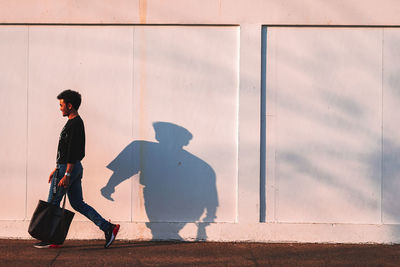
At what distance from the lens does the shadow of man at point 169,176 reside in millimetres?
6891

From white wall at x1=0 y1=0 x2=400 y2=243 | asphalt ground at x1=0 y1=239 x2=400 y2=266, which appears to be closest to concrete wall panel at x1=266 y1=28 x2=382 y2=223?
white wall at x1=0 y1=0 x2=400 y2=243

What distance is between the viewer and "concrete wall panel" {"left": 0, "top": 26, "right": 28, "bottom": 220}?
6953 millimetres

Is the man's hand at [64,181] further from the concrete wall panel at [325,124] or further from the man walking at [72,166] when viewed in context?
the concrete wall panel at [325,124]

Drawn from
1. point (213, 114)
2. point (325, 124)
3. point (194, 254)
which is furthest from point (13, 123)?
point (325, 124)

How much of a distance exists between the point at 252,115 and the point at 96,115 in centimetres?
203

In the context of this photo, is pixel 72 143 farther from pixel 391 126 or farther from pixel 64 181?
pixel 391 126

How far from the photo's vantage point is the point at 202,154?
6891mm

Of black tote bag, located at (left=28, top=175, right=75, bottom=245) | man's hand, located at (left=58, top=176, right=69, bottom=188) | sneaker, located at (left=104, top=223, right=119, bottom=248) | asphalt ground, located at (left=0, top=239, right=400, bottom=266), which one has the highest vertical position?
man's hand, located at (left=58, top=176, right=69, bottom=188)

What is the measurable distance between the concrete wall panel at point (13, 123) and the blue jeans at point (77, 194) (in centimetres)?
94

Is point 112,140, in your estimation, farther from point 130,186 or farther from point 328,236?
point 328,236

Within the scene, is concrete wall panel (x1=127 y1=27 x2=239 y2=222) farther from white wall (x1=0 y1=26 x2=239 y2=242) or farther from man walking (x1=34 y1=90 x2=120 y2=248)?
man walking (x1=34 y1=90 x2=120 y2=248)

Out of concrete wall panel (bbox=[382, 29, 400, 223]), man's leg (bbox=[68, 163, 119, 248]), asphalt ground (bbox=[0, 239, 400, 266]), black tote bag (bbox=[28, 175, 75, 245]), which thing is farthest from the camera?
concrete wall panel (bbox=[382, 29, 400, 223])

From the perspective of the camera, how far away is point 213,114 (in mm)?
6883

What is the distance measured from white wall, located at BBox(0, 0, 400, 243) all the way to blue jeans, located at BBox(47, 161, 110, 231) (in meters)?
0.53
